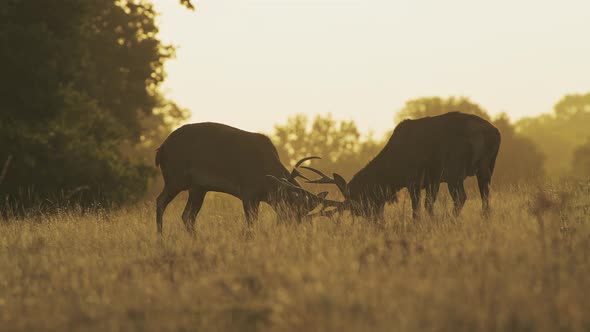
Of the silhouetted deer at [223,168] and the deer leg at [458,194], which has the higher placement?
the silhouetted deer at [223,168]

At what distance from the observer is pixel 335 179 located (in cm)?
1274

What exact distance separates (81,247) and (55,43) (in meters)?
9.59

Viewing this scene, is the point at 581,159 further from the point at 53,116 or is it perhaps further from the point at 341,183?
the point at 341,183

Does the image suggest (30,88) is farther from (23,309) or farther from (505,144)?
(505,144)

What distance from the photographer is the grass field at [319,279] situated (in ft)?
17.4

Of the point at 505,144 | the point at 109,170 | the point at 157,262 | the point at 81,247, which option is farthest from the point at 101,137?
the point at 505,144

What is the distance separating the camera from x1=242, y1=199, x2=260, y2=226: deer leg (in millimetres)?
12070

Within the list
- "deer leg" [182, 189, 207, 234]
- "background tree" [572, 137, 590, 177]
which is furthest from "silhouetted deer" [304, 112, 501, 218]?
"background tree" [572, 137, 590, 177]

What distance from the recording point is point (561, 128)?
499 ft

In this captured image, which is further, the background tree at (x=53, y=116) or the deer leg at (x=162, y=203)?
the background tree at (x=53, y=116)

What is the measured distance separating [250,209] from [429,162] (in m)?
2.82

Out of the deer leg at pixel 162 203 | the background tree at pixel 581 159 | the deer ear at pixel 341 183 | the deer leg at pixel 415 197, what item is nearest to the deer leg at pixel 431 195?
the deer leg at pixel 415 197

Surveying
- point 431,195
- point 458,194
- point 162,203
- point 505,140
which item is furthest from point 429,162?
point 505,140

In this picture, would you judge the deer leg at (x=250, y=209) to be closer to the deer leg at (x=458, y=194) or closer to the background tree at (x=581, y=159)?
the deer leg at (x=458, y=194)
